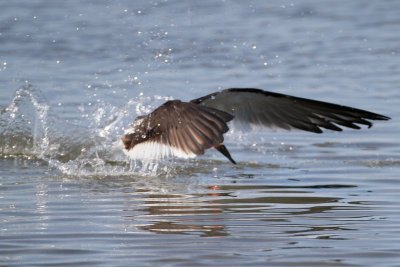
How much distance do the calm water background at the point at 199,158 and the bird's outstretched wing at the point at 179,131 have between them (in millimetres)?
290

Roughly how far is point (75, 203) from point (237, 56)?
794 cm

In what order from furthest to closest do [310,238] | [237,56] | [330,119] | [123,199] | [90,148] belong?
[237,56], [90,148], [330,119], [123,199], [310,238]

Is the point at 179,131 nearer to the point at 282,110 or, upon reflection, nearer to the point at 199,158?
the point at 282,110

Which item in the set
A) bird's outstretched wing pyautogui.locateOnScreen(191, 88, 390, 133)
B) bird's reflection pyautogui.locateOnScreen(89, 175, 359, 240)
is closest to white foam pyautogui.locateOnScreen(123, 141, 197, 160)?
bird's reflection pyautogui.locateOnScreen(89, 175, 359, 240)

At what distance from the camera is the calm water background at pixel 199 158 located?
6152 mm

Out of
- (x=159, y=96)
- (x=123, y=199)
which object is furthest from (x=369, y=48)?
(x=123, y=199)

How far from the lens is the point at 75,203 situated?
291 inches

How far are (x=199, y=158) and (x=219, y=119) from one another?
5.73ft

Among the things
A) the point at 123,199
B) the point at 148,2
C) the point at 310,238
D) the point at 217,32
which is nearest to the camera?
the point at 310,238

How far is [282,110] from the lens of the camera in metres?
8.64

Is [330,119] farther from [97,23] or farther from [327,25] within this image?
[97,23]

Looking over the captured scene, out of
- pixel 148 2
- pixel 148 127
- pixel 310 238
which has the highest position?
pixel 148 2

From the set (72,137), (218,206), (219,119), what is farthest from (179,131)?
(72,137)

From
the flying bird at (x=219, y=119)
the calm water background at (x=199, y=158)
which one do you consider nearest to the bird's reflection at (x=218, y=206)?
the calm water background at (x=199, y=158)
